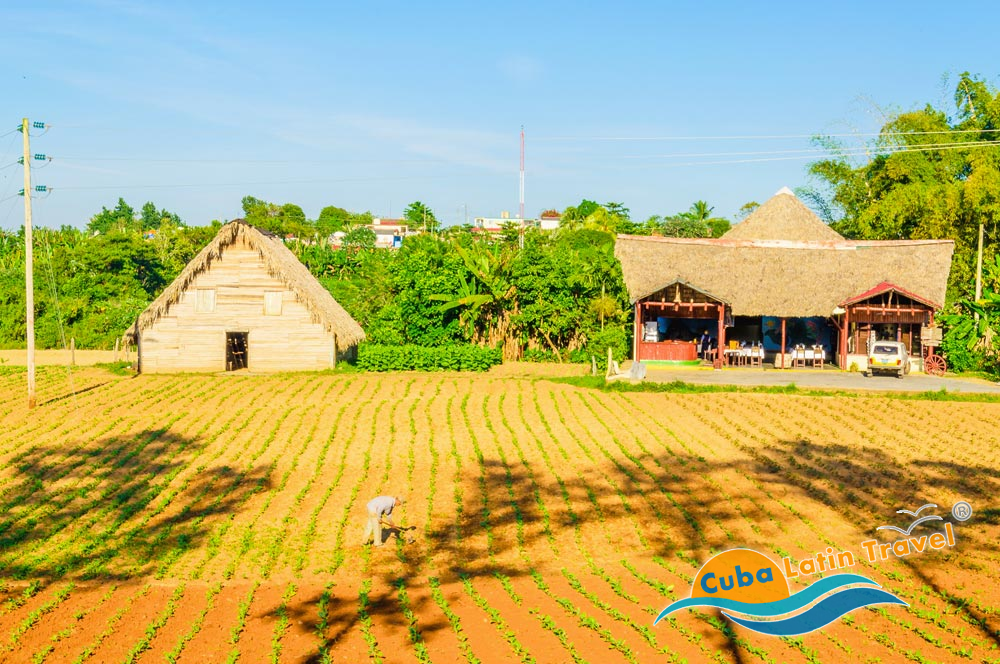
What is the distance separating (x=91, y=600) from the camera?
1267 centimetres

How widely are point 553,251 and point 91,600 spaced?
28.4 m

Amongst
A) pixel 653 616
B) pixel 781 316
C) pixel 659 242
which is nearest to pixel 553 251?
pixel 659 242

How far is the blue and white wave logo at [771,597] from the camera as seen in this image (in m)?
11.7

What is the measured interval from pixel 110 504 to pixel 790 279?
29.5m

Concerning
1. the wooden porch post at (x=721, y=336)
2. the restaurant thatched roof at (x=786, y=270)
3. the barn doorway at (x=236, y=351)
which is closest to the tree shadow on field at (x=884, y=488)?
the wooden porch post at (x=721, y=336)

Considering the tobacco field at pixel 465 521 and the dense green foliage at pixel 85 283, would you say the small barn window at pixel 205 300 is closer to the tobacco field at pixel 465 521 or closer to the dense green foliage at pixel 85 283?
the tobacco field at pixel 465 521

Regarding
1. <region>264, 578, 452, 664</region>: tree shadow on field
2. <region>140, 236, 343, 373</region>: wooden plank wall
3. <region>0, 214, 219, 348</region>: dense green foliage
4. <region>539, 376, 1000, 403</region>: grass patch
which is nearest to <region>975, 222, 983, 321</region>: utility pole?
<region>539, 376, 1000, 403</region>: grass patch

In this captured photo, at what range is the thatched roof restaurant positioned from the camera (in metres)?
36.3

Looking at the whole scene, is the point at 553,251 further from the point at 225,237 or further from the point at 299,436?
the point at 299,436

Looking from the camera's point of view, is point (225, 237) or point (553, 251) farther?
point (553, 251)

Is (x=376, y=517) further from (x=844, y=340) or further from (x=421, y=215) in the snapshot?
(x=421, y=215)

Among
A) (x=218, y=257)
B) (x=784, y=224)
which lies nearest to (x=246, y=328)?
(x=218, y=257)

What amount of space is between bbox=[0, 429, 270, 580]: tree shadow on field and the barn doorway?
39.6 feet

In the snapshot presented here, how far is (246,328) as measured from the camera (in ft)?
111
